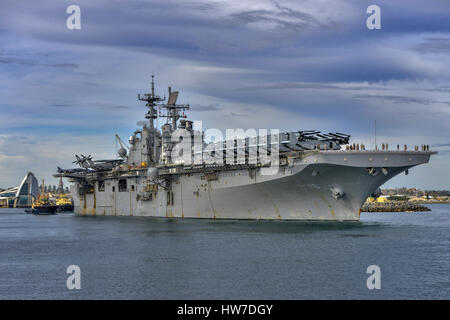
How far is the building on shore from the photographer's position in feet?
410

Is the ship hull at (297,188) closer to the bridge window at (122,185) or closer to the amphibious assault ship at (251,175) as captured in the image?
the amphibious assault ship at (251,175)

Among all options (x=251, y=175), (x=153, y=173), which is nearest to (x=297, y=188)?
(x=251, y=175)

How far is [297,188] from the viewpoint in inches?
1151

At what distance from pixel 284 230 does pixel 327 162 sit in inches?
165

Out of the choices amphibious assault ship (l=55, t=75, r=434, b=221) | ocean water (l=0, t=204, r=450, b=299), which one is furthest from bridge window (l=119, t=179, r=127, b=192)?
ocean water (l=0, t=204, r=450, b=299)

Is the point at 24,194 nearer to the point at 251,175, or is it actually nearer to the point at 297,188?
the point at 251,175

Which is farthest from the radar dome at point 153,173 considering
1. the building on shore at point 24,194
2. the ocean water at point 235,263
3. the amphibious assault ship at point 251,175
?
the building on shore at point 24,194

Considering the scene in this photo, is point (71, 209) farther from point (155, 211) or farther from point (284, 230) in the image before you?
point (284, 230)

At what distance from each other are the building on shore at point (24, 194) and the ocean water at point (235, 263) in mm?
101392

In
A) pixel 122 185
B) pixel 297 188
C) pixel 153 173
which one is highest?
pixel 153 173

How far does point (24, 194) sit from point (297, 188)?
370ft
